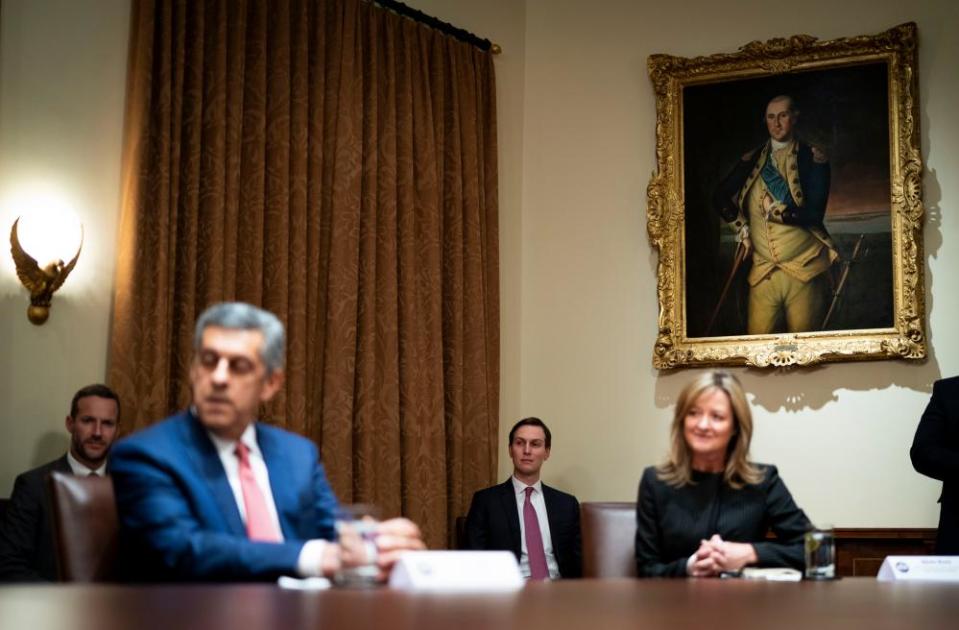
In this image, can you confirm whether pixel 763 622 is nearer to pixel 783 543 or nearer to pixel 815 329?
pixel 783 543

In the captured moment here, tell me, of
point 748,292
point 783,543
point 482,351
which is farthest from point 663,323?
point 783,543

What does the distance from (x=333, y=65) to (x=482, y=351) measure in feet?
6.06

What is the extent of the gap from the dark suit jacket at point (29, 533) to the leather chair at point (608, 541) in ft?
7.39

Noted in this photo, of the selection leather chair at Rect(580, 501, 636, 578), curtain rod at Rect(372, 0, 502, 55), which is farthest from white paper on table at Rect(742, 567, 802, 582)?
curtain rod at Rect(372, 0, 502, 55)

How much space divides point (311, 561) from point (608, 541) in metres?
1.42

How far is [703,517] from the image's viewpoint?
3.85 m

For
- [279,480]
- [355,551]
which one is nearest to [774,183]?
[279,480]

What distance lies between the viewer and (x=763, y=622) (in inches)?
74.1

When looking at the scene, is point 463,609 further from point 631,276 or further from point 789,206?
point 631,276

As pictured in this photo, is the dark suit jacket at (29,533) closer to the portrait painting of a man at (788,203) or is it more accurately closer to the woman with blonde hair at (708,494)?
the woman with blonde hair at (708,494)

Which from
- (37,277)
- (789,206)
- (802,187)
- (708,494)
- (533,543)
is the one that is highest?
(802,187)

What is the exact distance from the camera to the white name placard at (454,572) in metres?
2.57

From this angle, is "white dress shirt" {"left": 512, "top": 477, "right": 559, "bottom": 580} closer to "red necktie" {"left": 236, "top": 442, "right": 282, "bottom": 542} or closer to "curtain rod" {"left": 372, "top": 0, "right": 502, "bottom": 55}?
"curtain rod" {"left": 372, "top": 0, "right": 502, "bottom": 55}

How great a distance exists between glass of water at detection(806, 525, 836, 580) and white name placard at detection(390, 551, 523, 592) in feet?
2.99
